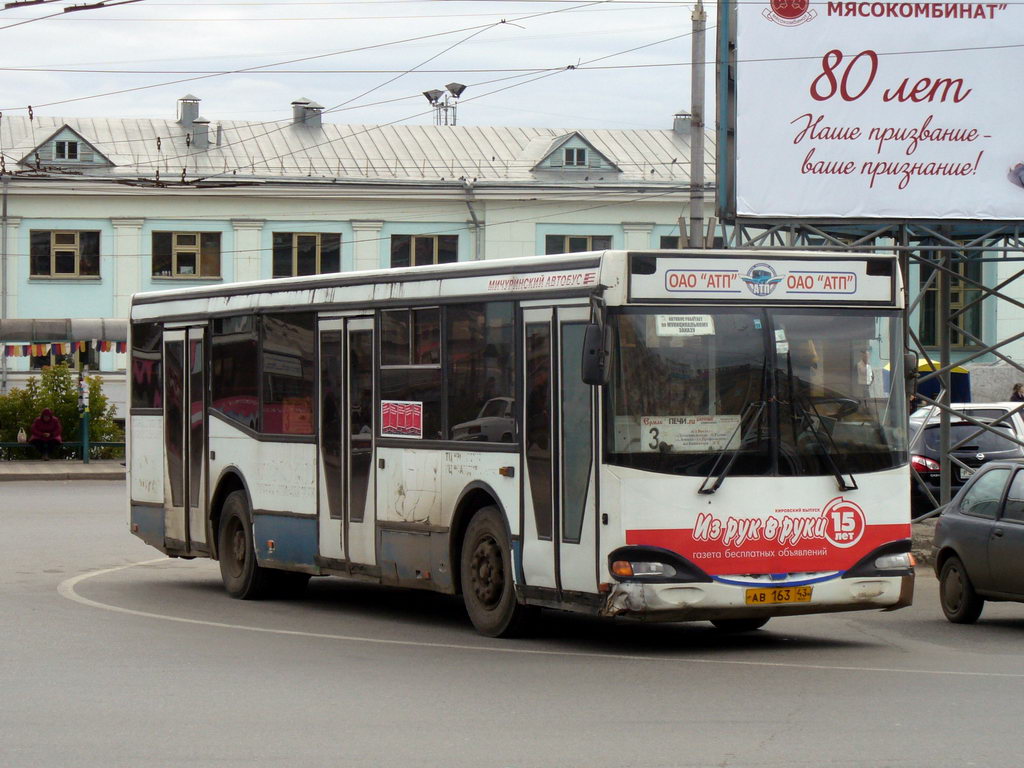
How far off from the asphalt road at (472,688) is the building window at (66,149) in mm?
40584

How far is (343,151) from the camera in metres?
56.8

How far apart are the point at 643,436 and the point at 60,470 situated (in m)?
27.6

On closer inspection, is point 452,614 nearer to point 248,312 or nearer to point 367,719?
point 248,312

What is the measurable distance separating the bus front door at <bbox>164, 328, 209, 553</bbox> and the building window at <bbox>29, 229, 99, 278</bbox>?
3831 centimetres

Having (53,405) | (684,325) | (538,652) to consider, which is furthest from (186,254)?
(684,325)

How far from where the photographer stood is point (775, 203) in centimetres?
2019

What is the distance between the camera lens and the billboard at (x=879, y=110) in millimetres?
20172

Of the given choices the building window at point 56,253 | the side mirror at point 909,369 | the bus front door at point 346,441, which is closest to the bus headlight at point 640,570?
the side mirror at point 909,369

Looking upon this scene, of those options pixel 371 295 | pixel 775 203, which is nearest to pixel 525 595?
pixel 371 295

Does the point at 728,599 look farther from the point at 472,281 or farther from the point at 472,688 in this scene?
the point at 472,281

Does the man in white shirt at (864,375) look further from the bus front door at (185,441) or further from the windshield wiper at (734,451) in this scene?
the bus front door at (185,441)

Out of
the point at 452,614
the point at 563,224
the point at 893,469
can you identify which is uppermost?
the point at 563,224

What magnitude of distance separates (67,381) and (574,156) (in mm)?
22158

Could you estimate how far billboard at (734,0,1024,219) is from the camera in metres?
20.2
